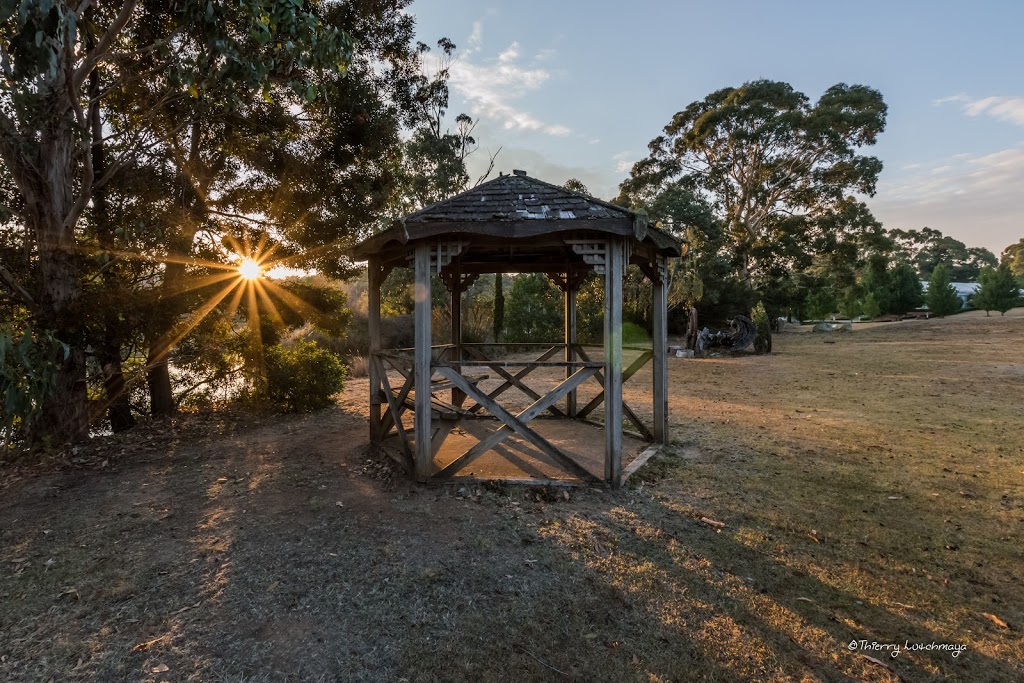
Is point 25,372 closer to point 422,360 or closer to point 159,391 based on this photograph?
point 159,391

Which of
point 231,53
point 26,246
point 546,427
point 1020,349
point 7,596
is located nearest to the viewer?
point 7,596

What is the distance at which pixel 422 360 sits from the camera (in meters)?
5.23

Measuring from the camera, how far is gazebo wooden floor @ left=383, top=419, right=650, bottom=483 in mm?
5711

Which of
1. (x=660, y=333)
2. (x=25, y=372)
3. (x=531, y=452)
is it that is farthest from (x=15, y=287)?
(x=660, y=333)

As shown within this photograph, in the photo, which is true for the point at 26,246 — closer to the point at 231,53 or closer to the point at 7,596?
the point at 231,53

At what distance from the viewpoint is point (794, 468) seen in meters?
5.99

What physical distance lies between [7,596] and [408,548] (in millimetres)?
2619

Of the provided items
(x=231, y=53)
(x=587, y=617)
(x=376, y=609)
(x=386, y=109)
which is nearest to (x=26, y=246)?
(x=231, y=53)

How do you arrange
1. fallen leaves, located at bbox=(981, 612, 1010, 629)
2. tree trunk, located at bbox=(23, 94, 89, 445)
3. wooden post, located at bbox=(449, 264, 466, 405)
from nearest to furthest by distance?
fallen leaves, located at bbox=(981, 612, 1010, 629) < tree trunk, located at bbox=(23, 94, 89, 445) < wooden post, located at bbox=(449, 264, 466, 405)

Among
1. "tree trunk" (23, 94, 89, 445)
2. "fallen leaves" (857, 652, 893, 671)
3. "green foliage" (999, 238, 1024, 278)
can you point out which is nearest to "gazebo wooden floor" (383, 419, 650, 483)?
"fallen leaves" (857, 652, 893, 671)

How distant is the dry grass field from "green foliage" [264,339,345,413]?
95.5 inches

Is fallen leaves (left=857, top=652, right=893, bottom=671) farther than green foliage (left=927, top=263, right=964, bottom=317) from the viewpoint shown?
No

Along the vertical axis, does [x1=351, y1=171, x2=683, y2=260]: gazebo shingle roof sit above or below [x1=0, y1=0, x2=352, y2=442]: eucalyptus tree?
below

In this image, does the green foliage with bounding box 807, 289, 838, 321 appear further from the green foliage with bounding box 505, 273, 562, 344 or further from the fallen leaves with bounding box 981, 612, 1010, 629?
the fallen leaves with bounding box 981, 612, 1010, 629
